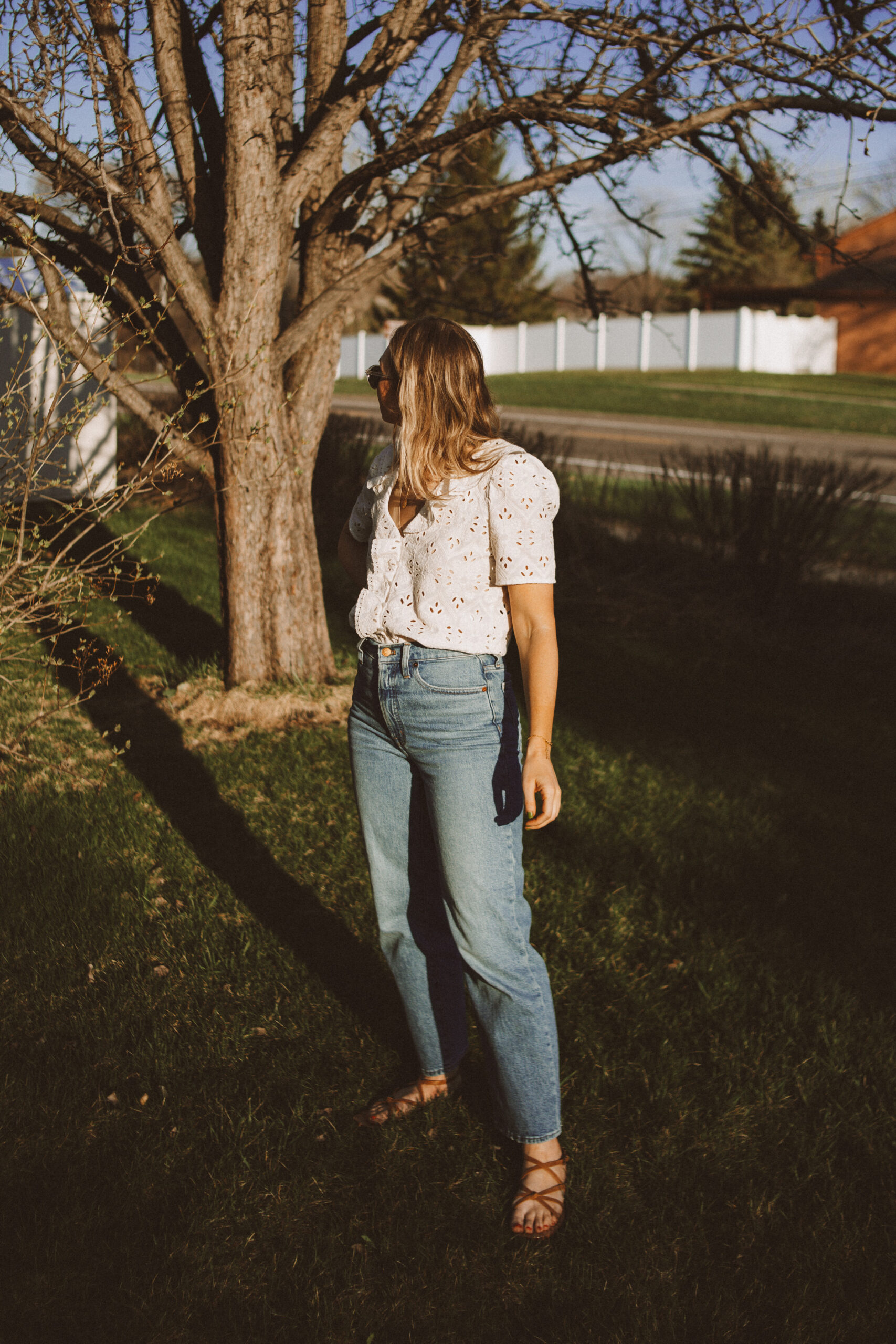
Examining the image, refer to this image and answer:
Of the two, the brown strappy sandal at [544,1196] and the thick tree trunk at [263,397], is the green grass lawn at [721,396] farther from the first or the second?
the brown strappy sandal at [544,1196]

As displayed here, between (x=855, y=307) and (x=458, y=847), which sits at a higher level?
(x=855, y=307)

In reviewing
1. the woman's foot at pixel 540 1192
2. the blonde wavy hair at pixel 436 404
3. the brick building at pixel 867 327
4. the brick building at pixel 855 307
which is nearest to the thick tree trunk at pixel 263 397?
the blonde wavy hair at pixel 436 404

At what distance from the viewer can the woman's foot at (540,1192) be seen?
8.04ft

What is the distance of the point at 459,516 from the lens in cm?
225

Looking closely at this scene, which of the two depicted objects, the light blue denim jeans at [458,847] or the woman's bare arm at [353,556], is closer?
the light blue denim jeans at [458,847]

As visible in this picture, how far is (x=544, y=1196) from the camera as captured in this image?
2.50 m

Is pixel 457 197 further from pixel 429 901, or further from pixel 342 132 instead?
pixel 429 901

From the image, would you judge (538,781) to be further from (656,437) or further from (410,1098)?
(656,437)

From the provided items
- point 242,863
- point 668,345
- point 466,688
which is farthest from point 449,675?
point 668,345

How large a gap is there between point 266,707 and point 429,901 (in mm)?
2899

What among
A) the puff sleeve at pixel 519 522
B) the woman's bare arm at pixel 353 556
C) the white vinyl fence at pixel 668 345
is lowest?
the woman's bare arm at pixel 353 556

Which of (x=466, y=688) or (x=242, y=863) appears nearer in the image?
(x=466, y=688)

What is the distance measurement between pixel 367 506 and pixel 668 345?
38.5 m

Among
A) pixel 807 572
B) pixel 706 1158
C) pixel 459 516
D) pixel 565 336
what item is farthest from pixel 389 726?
pixel 565 336
